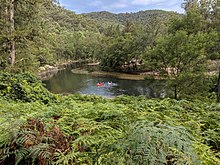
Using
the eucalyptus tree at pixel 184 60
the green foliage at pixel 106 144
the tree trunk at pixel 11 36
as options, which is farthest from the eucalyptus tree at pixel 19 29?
the green foliage at pixel 106 144

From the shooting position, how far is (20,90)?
27.7 feet

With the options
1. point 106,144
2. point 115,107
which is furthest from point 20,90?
point 106,144

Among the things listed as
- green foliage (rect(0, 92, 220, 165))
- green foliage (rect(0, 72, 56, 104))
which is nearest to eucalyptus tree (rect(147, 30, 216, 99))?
green foliage (rect(0, 72, 56, 104))

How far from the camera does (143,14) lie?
6890 inches

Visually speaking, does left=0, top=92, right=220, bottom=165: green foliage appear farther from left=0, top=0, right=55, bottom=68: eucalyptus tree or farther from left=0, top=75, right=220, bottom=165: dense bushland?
left=0, top=0, right=55, bottom=68: eucalyptus tree

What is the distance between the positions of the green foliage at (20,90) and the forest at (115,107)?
0.02 m

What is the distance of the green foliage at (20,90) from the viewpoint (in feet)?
26.8

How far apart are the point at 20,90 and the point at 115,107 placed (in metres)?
5.34

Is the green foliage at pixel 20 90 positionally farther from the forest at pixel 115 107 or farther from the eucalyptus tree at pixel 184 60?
the eucalyptus tree at pixel 184 60

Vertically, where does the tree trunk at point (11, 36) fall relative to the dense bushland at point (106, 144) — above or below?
above

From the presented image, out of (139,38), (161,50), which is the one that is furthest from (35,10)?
(139,38)

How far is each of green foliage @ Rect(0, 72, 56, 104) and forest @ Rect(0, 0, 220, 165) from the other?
0.02 meters

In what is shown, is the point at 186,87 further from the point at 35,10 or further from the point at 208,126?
the point at 208,126

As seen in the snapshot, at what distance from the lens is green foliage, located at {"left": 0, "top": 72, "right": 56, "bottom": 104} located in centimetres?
818
